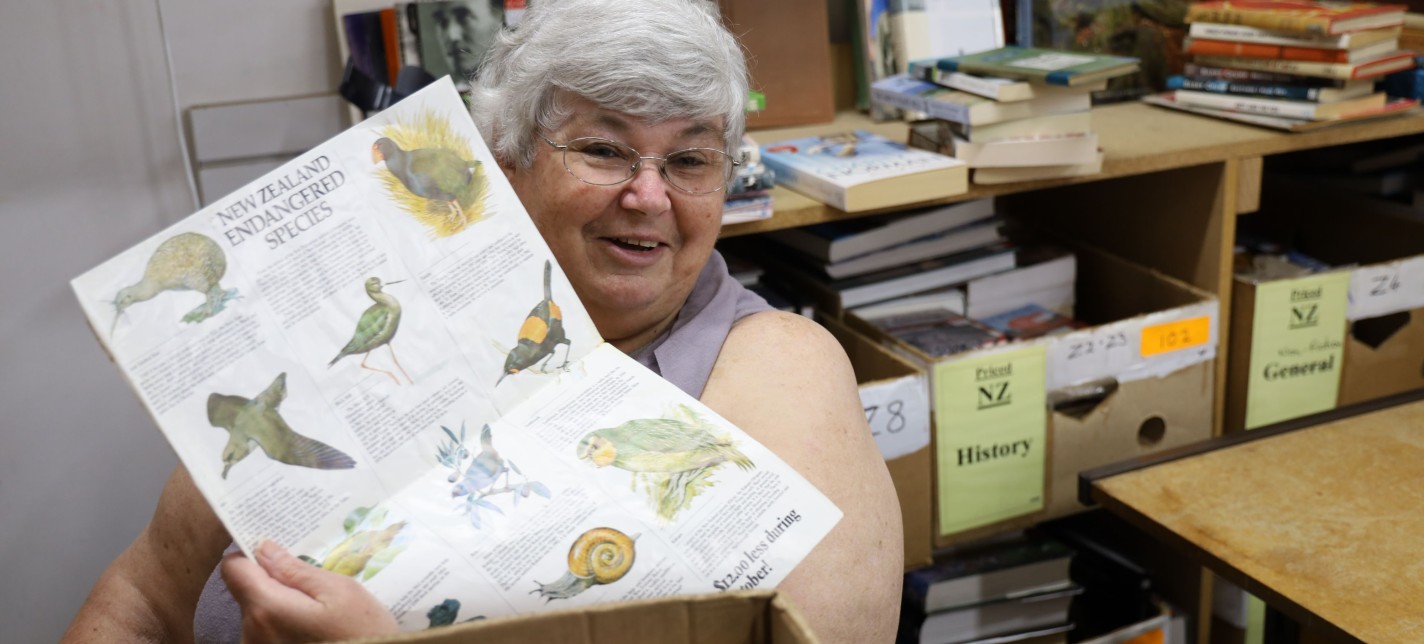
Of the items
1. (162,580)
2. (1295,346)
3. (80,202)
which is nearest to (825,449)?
(162,580)

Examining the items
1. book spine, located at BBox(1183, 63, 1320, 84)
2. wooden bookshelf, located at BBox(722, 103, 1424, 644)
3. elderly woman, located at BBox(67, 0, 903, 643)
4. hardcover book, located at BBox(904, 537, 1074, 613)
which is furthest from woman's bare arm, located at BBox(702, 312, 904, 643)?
book spine, located at BBox(1183, 63, 1320, 84)

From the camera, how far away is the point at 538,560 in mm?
745

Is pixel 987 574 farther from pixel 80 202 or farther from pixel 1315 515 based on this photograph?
pixel 80 202

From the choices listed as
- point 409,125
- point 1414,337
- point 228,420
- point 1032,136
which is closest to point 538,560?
point 228,420

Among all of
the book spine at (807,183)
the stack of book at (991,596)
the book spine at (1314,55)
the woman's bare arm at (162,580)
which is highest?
the book spine at (1314,55)

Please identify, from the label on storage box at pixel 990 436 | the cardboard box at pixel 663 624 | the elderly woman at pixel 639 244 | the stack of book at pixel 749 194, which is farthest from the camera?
the label on storage box at pixel 990 436

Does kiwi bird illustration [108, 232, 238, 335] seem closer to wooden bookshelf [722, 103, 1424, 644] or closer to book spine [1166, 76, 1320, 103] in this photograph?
Answer: wooden bookshelf [722, 103, 1424, 644]

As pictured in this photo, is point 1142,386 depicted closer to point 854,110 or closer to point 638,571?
point 854,110

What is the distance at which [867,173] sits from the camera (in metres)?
1.52

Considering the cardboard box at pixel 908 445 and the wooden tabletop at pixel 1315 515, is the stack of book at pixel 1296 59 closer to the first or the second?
the wooden tabletop at pixel 1315 515

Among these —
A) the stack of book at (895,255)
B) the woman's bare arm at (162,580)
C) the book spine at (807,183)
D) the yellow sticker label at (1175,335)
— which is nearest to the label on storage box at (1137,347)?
the yellow sticker label at (1175,335)

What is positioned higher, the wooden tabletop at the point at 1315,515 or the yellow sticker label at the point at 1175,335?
the yellow sticker label at the point at 1175,335

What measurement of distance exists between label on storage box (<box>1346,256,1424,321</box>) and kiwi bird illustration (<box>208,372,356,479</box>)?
169 cm

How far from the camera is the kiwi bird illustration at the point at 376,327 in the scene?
78 cm
